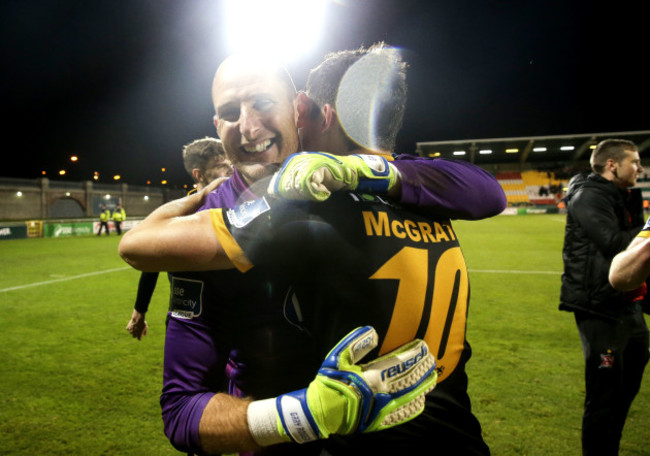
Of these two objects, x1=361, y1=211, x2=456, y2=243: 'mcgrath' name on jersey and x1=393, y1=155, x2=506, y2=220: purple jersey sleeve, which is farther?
x1=393, y1=155, x2=506, y2=220: purple jersey sleeve

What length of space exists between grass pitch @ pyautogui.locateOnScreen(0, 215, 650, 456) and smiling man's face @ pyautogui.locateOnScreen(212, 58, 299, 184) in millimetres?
2720

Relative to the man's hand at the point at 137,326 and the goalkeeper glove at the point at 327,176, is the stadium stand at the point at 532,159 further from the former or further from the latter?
the goalkeeper glove at the point at 327,176

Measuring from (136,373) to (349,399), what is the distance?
13.9 ft

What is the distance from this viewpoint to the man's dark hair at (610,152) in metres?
2.97

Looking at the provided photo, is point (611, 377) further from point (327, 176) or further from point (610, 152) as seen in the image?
point (327, 176)

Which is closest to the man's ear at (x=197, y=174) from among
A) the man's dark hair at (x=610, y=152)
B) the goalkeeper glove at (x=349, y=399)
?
the goalkeeper glove at (x=349, y=399)

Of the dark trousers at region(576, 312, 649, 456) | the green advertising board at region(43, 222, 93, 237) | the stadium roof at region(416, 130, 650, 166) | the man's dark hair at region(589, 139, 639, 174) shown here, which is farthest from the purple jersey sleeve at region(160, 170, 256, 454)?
the stadium roof at region(416, 130, 650, 166)

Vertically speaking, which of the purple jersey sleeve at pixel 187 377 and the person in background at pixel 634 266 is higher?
the person in background at pixel 634 266

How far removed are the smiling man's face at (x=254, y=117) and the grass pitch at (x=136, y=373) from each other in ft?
8.93

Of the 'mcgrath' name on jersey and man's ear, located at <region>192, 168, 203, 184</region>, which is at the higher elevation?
man's ear, located at <region>192, 168, 203, 184</region>

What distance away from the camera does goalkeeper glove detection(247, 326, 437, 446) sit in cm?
103

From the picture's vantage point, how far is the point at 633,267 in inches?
75.3

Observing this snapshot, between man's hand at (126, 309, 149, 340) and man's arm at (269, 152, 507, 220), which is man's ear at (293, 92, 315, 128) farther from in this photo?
man's hand at (126, 309, 149, 340)

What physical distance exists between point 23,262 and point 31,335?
27.6 feet
